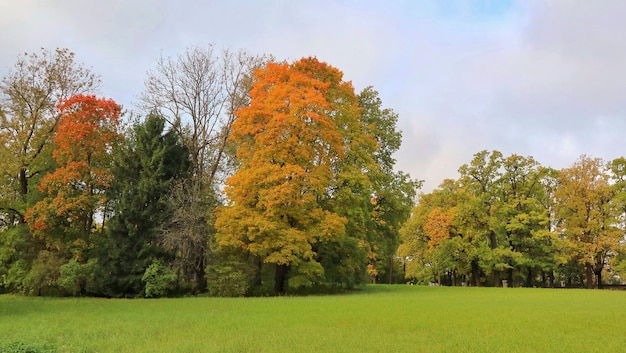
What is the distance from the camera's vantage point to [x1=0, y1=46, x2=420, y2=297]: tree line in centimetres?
2762

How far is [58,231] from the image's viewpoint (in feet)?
101

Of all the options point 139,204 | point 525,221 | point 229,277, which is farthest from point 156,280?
point 525,221

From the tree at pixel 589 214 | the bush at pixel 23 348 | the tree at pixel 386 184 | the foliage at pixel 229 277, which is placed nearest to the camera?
the bush at pixel 23 348

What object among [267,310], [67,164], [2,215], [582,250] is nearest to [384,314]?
[267,310]

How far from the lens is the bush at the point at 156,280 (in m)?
28.5

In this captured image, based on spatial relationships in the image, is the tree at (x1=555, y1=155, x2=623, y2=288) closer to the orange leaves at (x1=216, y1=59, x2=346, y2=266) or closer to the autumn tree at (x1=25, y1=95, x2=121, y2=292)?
the orange leaves at (x1=216, y1=59, x2=346, y2=266)

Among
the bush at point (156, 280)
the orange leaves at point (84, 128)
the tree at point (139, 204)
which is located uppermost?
the orange leaves at point (84, 128)

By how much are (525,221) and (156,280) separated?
113 ft

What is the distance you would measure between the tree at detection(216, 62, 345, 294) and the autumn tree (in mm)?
9230

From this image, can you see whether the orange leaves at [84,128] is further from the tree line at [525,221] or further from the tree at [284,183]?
the tree line at [525,221]

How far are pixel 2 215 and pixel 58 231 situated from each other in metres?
5.37

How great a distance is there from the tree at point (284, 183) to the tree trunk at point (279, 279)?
1.49m

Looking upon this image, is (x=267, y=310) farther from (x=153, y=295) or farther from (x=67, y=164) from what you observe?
(x=67, y=164)

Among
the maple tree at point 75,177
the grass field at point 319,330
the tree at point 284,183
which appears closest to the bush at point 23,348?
the grass field at point 319,330
